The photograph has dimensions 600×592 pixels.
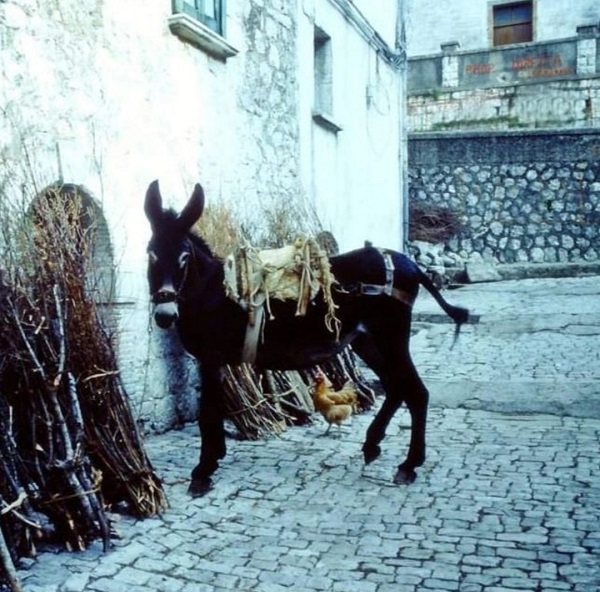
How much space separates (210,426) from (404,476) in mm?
1183

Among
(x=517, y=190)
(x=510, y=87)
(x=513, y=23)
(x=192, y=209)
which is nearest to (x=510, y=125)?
(x=510, y=87)

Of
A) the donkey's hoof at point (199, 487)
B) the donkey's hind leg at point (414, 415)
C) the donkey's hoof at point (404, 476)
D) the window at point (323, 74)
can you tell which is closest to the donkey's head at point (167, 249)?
the donkey's hoof at point (199, 487)

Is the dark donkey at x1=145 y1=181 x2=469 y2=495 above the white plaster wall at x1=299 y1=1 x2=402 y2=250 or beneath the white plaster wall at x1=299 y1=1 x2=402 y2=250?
beneath

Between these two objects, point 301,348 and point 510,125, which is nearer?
point 301,348

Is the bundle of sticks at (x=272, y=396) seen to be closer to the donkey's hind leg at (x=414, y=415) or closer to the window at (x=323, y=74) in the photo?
the donkey's hind leg at (x=414, y=415)

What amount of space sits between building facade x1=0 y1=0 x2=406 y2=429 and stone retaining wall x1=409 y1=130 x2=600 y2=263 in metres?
8.39

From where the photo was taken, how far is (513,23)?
86.5 feet

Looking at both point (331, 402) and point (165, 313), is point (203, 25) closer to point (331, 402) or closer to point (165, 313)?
point (165, 313)

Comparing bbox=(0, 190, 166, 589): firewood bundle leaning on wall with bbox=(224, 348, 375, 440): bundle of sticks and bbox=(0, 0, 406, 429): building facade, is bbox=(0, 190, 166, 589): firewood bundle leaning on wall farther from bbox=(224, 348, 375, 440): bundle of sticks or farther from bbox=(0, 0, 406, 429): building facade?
bbox=(224, 348, 375, 440): bundle of sticks

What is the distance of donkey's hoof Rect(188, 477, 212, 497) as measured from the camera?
4371 millimetres

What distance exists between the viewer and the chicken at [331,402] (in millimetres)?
5570

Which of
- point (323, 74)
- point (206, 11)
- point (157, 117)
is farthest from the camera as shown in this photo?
point (323, 74)

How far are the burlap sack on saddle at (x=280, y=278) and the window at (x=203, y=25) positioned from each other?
2.30 meters

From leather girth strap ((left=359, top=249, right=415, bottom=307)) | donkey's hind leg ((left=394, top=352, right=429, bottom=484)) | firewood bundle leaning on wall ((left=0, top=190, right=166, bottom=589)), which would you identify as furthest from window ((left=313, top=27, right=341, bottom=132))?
firewood bundle leaning on wall ((left=0, top=190, right=166, bottom=589))
